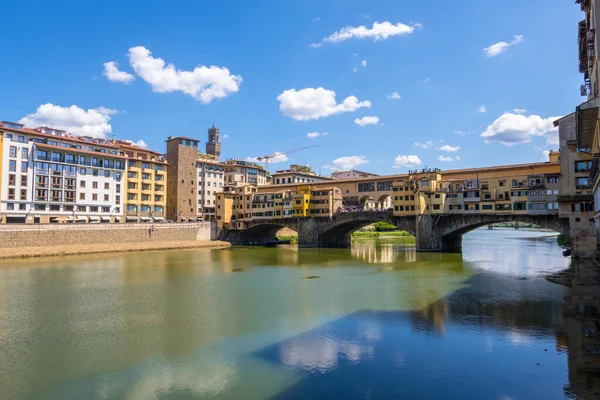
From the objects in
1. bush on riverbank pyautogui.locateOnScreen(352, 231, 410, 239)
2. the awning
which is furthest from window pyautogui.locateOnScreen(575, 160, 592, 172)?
bush on riverbank pyautogui.locateOnScreen(352, 231, 410, 239)

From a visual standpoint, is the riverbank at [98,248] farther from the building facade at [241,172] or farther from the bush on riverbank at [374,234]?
the bush on riverbank at [374,234]

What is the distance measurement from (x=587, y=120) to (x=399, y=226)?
38.6 m

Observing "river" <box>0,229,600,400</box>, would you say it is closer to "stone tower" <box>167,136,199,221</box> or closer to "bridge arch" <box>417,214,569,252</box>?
"bridge arch" <box>417,214,569,252</box>

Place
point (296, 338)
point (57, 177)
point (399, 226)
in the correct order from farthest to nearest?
1. point (57, 177)
2. point (399, 226)
3. point (296, 338)

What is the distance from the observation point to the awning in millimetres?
15430

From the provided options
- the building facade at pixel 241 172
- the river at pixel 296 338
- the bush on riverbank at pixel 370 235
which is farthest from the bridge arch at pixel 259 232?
the river at pixel 296 338

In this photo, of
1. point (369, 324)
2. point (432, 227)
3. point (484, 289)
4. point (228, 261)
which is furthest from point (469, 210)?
point (369, 324)

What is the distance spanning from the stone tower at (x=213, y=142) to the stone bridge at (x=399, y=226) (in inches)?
2079

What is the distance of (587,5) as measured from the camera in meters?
27.1

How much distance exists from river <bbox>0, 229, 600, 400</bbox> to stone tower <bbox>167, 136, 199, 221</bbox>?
1710 inches

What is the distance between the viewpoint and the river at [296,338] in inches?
467

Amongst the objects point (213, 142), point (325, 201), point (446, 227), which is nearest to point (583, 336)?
point (446, 227)

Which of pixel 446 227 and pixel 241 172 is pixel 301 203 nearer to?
pixel 446 227

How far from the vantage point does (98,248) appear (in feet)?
169
